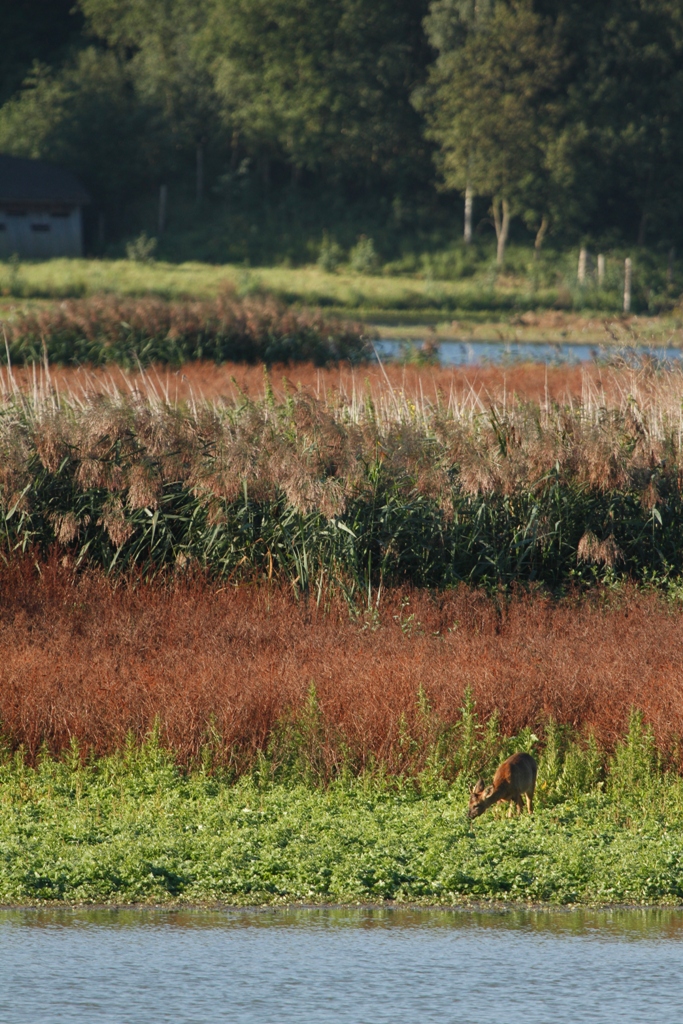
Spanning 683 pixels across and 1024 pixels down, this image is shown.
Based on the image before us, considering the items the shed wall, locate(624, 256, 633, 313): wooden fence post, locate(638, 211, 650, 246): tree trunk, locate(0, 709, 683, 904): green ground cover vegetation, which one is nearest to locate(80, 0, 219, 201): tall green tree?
the shed wall

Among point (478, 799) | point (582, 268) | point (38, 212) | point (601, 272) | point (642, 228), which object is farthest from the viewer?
point (642, 228)

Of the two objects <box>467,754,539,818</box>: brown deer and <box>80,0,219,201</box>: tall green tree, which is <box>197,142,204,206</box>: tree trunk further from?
<box>467,754,539,818</box>: brown deer

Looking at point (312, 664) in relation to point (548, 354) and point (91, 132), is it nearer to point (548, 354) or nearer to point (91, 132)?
point (548, 354)

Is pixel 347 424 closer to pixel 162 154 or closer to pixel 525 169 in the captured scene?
pixel 525 169

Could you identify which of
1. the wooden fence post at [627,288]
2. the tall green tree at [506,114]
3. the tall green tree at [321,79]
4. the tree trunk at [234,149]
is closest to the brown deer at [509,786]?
the wooden fence post at [627,288]

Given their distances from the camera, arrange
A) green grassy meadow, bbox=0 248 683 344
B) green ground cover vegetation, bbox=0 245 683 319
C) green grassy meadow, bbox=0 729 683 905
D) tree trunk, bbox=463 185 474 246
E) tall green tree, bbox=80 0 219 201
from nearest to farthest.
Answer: green grassy meadow, bbox=0 729 683 905 → green grassy meadow, bbox=0 248 683 344 → green ground cover vegetation, bbox=0 245 683 319 → tree trunk, bbox=463 185 474 246 → tall green tree, bbox=80 0 219 201

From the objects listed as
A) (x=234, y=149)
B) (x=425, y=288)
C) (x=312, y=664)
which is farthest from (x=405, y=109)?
(x=312, y=664)

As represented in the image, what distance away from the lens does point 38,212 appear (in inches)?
2598

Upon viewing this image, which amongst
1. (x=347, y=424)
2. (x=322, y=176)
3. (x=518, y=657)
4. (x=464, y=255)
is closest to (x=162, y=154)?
(x=322, y=176)

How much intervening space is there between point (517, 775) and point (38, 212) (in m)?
63.1

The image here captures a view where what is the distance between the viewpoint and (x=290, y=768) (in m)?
7.66

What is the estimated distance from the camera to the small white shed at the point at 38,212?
2564 inches

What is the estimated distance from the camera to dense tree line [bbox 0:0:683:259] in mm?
65000

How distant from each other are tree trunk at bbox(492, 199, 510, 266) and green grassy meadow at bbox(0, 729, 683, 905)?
5802 centimetres
